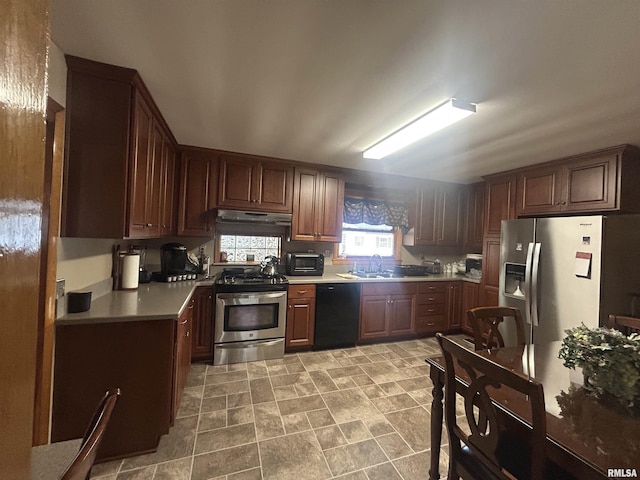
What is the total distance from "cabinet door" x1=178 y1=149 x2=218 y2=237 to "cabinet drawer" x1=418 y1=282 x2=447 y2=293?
2849mm

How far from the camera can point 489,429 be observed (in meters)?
1.03

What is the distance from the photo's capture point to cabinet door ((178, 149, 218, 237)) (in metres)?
3.07

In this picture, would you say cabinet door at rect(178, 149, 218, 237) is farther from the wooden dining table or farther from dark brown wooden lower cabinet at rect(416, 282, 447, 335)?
dark brown wooden lower cabinet at rect(416, 282, 447, 335)

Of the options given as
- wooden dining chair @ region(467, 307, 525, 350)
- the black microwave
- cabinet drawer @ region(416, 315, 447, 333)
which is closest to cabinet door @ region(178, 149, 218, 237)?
the black microwave

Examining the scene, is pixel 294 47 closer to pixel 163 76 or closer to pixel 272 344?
pixel 163 76

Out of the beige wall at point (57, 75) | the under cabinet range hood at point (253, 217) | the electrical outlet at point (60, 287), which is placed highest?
the beige wall at point (57, 75)

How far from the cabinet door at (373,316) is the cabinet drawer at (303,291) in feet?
2.23

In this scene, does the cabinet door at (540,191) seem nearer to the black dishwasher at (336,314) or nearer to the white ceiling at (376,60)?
the white ceiling at (376,60)

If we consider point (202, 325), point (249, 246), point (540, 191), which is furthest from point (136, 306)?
point (540, 191)

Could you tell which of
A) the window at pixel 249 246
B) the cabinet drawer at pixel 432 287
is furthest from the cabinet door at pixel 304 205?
the cabinet drawer at pixel 432 287

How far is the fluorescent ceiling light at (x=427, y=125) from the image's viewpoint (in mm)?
1798

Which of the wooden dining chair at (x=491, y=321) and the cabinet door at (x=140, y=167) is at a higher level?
the cabinet door at (x=140, y=167)

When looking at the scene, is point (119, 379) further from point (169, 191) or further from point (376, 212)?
point (376, 212)

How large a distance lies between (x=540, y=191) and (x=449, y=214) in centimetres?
130
